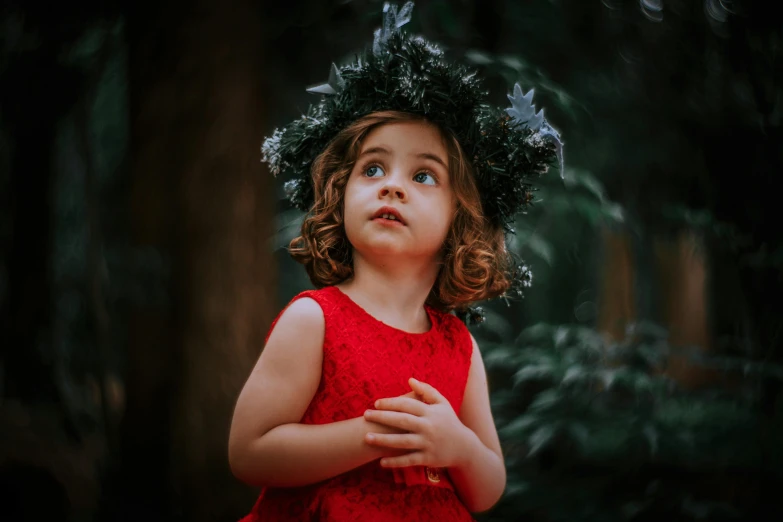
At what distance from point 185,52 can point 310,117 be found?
776 millimetres

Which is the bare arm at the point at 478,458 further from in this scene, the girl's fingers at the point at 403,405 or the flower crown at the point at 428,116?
the flower crown at the point at 428,116

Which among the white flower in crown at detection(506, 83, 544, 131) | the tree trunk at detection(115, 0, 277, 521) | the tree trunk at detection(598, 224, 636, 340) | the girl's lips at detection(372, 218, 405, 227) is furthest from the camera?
the tree trunk at detection(598, 224, 636, 340)

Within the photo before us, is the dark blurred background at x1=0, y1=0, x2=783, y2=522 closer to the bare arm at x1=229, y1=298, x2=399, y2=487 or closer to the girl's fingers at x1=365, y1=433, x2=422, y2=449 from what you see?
the bare arm at x1=229, y1=298, x2=399, y2=487

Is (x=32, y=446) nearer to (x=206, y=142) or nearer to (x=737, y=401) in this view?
(x=206, y=142)

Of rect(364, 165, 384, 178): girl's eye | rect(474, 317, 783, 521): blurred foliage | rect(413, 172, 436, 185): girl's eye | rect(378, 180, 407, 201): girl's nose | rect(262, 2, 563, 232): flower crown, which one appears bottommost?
rect(474, 317, 783, 521): blurred foliage

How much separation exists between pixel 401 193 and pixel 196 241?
3.24 feet

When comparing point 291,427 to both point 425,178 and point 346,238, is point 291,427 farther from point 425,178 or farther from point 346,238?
point 425,178

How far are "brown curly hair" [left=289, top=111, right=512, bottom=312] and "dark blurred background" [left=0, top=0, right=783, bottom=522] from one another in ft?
2.24

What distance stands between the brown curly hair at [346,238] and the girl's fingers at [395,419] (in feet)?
1.28

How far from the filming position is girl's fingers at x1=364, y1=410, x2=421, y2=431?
1.22 metres

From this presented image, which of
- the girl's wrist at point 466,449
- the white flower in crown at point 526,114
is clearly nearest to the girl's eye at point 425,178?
the white flower in crown at point 526,114

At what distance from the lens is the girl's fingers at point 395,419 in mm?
1218

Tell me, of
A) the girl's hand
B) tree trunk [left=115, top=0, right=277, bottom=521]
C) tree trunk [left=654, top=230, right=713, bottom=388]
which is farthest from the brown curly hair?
tree trunk [left=654, top=230, right=713, bottom=388]

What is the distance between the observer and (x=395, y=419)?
122cm
